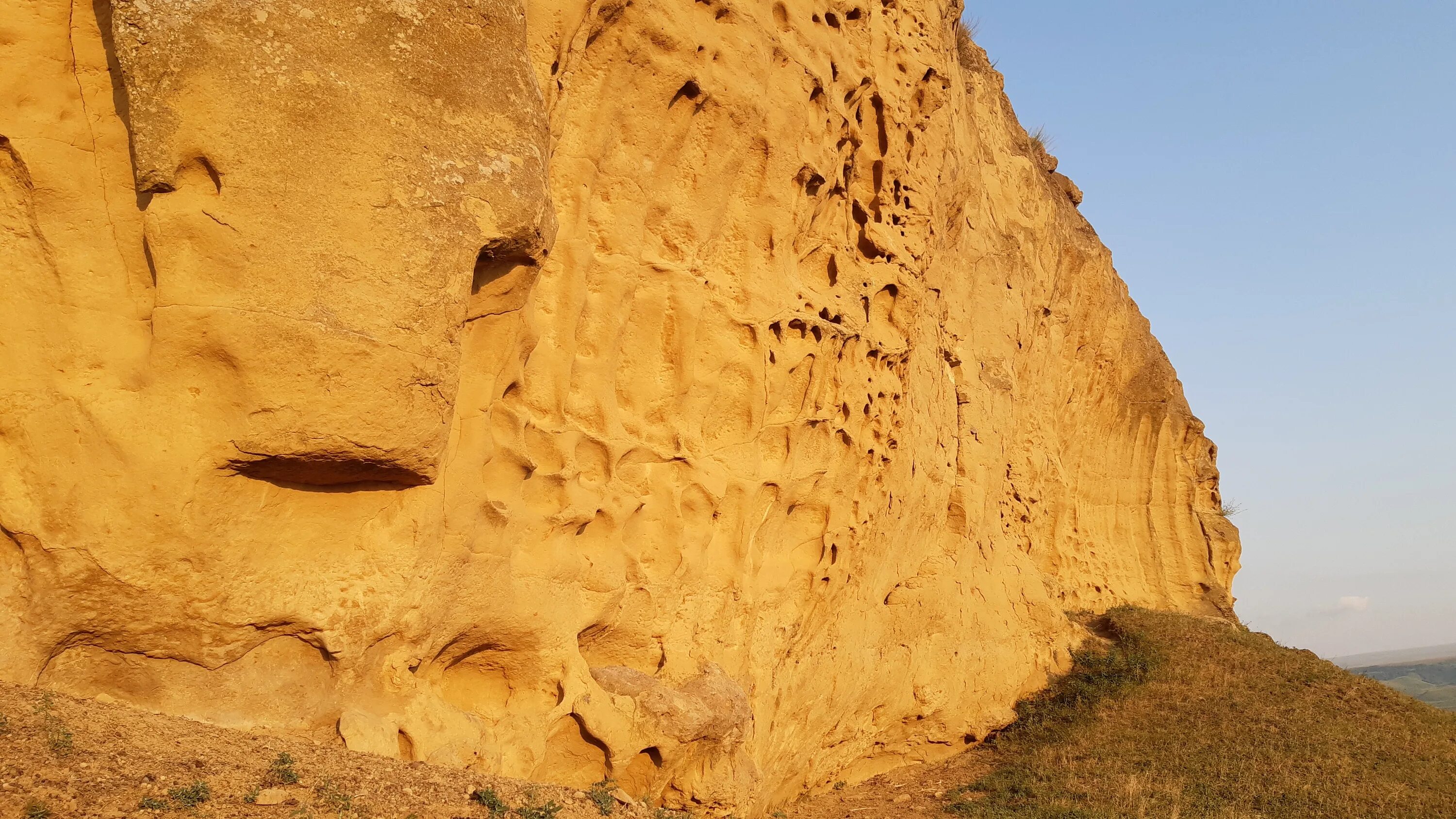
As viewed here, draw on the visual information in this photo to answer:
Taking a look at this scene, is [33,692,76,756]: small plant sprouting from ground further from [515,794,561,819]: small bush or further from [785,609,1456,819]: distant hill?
[785,609,1456,819]: distant hill

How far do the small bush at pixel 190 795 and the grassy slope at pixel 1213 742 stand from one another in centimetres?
547

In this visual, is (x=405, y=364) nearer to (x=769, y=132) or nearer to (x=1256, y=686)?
(x=769, y=132)

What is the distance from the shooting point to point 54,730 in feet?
9.86

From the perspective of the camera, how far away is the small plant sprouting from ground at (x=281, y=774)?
317 cm

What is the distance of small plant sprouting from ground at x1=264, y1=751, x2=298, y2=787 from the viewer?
317 cm

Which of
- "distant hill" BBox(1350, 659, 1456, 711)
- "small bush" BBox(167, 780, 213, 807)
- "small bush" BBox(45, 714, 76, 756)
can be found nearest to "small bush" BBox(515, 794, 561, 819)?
"small bush" BBox(167, 780, 213, 807)

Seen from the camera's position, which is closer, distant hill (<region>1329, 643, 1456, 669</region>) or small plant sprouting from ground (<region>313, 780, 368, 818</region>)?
small plant sprouting from ground (<region>313, 780, 368, 818</region>)

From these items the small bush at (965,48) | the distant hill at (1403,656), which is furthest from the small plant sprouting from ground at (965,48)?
the distant hill at (1403,656)

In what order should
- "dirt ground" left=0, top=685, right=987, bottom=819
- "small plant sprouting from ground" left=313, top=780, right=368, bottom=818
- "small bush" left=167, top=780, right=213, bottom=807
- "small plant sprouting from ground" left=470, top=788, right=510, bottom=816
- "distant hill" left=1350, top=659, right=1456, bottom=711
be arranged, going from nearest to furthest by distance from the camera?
1. "dirt ground" left=0, top=685, right=987, bottom=819
2. "small bush" left=167, top=780, right=213, bottom=807
3. "small plant sprouting from ground" left=313, top=780, right=368, bottom=818
4. "small plant sprouting from ground" left=470, top=788, right=510, bottom=816
5. "distant hill" left=1350, top=659, right=1456, bottom=711

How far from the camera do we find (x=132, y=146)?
351 centimetres

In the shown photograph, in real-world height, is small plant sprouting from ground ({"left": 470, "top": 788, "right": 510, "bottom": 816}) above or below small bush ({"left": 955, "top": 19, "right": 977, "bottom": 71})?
below

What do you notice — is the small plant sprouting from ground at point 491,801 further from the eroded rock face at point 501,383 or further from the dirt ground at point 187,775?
the eroded rock face at point 501,383

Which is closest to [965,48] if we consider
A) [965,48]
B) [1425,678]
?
[965,48]

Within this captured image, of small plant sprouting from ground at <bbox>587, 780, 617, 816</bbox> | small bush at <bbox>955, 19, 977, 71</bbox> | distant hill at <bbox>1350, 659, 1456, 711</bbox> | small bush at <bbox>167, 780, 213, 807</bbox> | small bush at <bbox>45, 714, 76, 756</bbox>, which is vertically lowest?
distant hill at <bbox>1350, 659, 1456, 711</bbox>
